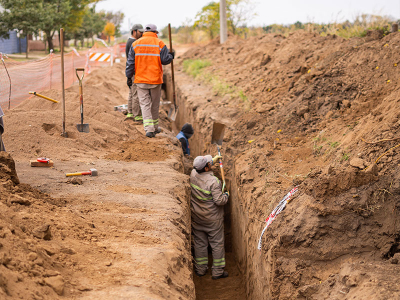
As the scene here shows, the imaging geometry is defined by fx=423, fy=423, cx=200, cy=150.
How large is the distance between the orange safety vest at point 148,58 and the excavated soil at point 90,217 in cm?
124

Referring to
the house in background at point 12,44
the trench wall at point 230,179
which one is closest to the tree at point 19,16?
the house in background at point 12,44

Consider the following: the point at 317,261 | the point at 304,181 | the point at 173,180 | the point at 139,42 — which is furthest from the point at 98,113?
the point at 317,261

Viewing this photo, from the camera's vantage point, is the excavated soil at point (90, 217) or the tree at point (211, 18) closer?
the excavated soil at point (90, 217)

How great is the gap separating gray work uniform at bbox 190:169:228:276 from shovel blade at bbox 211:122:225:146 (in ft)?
5.68

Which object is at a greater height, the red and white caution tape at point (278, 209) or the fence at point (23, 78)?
the fence at point (23, 78)

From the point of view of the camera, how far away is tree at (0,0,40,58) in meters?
24.1

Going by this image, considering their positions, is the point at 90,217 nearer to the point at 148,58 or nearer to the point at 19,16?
the point at 148,58

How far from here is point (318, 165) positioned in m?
5.83

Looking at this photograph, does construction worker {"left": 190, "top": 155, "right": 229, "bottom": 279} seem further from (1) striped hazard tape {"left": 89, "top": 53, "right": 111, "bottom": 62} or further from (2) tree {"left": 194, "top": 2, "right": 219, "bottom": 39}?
(2) tree {"left": 194, "top": 2, "right": 219, "bottom": 39}

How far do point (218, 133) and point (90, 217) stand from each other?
523cm

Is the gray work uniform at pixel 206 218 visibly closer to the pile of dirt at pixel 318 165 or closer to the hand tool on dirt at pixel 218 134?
the pile of dirt at pixel 318 165

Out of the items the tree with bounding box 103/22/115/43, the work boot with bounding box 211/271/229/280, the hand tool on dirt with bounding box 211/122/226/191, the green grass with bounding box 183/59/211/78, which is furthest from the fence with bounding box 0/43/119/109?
the tree with bounding box 103/22/115/43

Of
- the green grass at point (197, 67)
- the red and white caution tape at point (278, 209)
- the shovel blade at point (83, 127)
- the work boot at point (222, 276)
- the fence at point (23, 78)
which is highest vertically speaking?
the green grass at point (197, 67)

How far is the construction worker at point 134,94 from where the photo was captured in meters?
8.84
